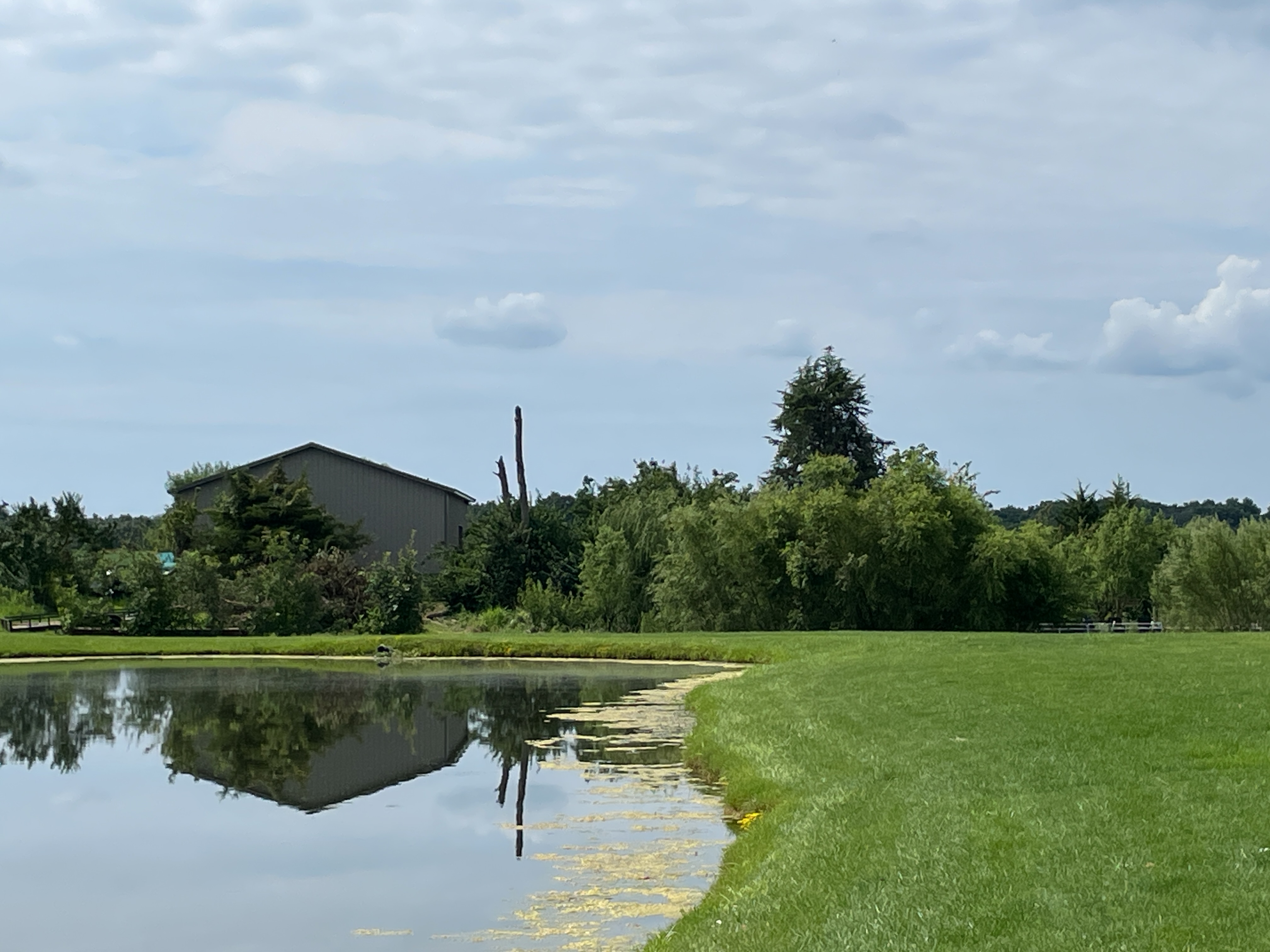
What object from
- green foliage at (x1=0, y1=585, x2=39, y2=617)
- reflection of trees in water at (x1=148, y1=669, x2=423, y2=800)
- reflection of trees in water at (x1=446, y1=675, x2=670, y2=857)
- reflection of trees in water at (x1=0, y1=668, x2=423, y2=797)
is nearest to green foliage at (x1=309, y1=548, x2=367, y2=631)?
green foliage at (x1=0, y1=585, x2=39, y2=617)

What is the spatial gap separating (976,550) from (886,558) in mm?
2973

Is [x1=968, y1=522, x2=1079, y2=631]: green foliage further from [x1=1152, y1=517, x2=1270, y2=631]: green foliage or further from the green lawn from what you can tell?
the green lawn

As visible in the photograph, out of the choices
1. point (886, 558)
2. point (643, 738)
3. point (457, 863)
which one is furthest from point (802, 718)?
point (886, 558)

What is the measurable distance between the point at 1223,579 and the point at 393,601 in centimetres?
3345

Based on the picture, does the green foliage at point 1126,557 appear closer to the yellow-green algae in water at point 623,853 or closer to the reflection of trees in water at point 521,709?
the reflection of trees in water at point 521,709

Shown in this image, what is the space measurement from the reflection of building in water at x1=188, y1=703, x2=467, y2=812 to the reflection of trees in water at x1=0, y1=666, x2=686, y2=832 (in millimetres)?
93

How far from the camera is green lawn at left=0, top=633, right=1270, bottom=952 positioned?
7.70 meters

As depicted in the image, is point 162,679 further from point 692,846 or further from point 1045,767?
point 1045,767

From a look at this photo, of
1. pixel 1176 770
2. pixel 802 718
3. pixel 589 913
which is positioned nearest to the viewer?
pixel 589 913

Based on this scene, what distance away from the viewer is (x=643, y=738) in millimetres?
21422

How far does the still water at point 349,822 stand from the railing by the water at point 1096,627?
21.2 metres

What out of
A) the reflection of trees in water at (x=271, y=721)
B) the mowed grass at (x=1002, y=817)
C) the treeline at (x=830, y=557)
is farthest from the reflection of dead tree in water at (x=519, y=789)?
the treeline at (x=830, y=557)

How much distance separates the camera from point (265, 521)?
54.8 metres

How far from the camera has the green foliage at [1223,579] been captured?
5438 cm
